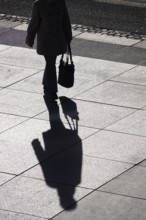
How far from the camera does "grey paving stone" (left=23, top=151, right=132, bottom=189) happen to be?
10812 mm

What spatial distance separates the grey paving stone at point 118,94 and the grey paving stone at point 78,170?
7.42 ft

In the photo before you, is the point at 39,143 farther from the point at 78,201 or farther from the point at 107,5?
the point at 107,5

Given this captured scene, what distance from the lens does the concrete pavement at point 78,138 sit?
10.2 m

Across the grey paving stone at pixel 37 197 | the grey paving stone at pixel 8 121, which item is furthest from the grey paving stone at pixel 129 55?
the grey paving stone at pixel 37 197

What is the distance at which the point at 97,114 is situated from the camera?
13.1 m

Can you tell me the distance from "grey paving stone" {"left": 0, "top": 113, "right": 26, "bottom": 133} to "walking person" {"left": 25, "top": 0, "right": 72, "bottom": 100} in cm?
100

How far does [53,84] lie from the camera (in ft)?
45.3

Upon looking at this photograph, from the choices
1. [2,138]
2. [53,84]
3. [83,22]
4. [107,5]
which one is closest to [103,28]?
[83,22]

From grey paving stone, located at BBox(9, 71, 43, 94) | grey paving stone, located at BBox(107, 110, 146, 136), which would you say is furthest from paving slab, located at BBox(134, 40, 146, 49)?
grey paving stone, located at BBox(107, 110, 146, 136)

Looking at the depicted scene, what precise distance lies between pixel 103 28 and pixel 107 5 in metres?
2.62

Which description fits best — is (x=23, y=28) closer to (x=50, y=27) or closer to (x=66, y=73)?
(x=50, y=27)

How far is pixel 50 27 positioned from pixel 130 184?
12.9 ft

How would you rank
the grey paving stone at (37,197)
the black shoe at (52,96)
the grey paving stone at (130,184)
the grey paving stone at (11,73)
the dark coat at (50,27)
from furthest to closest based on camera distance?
the grey paving stone at (11,73), the black shoe at (52,96), the dark coat at (50,27), the grey paving stone at (130,184), the grey paving stone at (37,197)

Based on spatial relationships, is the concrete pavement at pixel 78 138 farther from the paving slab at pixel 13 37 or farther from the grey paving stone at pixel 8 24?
the grey paving stone at pixel 8 24
